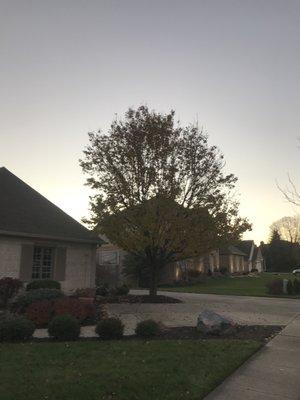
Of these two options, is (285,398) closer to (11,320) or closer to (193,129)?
(11,320)

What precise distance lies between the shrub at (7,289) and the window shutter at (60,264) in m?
4.22

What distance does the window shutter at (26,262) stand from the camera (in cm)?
1875

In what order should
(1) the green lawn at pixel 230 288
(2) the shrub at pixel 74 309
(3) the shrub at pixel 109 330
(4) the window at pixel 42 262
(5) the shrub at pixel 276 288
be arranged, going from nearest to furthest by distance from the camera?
(3) the shrub at pixel 109 330, (2) the shrub at pixel 74 309, (4) the window at pixel 42 262, (5) the shrub at pixel 276 288, (1) the green lawn at pixel 230 288

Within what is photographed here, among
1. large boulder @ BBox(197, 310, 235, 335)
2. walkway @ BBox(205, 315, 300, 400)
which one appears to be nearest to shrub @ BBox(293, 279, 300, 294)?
large boulder @ BBox(197, 310, 235, 335)

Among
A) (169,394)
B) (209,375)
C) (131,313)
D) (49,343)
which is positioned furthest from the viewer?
(131,313)

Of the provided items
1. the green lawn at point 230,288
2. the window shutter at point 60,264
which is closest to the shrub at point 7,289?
the window shutter at point 60,264

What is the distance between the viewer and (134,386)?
6465mm

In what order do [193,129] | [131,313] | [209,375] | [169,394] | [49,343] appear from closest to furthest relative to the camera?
1. [169,394]
2. [209,375]
3. [49,343]
4. [131,313]
5. [193,129]

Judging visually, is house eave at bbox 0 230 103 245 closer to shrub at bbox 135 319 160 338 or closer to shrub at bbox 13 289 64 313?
shrub at bbox 13 289 64 313

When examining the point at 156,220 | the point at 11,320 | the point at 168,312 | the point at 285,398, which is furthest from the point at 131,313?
the point at 285,398

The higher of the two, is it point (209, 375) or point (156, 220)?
point (156, 220)

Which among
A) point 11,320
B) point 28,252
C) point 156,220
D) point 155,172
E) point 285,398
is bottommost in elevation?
point 285,398

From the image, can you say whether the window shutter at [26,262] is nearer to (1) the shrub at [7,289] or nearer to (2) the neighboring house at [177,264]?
(1) the shrub at [7,289]

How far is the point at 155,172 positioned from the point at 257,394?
46.7 feet
